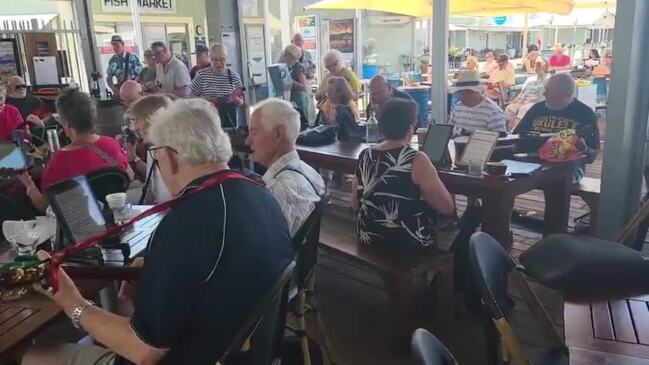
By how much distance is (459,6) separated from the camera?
6.66 metres

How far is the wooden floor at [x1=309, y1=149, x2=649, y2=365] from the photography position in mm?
2562

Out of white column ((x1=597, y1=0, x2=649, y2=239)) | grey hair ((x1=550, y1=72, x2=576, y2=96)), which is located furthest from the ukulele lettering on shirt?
white column ((x1=597, y1=0, x2=649, y2=239))

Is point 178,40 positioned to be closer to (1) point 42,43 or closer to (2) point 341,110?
(1) point 42,43

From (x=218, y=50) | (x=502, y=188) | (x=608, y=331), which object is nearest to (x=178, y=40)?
(x=218, y=50)

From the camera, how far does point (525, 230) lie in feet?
13.7

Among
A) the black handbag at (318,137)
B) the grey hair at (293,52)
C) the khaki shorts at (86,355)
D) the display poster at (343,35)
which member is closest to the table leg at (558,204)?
the black handbag at (318,137)

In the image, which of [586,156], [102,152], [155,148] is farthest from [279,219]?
[586,156]

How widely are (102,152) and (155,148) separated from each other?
1302mm

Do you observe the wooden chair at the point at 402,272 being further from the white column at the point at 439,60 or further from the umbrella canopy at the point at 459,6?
the umbrella canopy at the point at 459,6

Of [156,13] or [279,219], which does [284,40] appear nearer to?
[156,13]

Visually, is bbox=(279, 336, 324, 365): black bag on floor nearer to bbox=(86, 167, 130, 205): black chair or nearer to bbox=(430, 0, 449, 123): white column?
bbox=(86, 167, 130, 205): black chair

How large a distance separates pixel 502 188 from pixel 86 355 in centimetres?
213

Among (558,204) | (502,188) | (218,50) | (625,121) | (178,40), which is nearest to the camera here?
(502,188)

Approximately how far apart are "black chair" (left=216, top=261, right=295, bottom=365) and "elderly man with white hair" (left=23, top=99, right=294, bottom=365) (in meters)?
0.03
